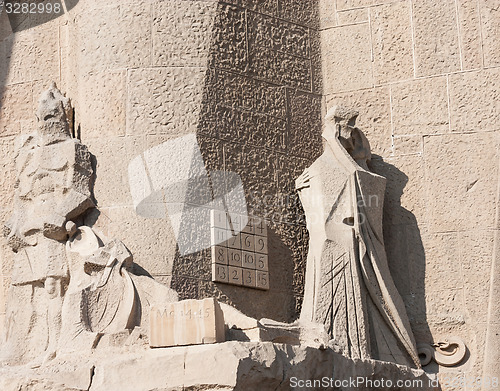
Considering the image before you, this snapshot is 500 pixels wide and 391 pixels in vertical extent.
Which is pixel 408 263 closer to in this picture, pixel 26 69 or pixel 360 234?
pixel 360 234

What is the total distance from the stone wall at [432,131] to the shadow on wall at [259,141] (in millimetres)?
442

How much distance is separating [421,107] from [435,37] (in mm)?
453

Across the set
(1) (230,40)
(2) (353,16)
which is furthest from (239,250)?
(2) (353,16)

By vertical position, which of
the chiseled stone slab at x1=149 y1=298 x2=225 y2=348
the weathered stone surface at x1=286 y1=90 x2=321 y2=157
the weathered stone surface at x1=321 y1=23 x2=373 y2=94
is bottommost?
the chiseled stone slab at x1=149 y1=298 x2=225 y2=348

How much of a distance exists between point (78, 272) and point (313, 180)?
1473 mm

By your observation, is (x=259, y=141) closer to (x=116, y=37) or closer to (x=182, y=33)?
(x=182, y=33)

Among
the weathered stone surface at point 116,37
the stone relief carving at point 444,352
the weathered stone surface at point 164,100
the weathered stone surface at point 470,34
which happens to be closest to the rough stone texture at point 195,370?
the stone relief carving at point 444,352

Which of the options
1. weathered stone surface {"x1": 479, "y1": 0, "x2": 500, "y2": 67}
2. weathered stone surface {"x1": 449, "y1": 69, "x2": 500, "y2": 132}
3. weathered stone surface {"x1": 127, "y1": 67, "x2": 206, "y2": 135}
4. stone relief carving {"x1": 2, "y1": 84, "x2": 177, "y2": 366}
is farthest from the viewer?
weathered stone surface {"x1": 479, "y1": 0, "x2": 500, "y2": 67}

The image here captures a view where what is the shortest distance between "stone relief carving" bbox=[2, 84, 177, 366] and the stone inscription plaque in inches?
19.9

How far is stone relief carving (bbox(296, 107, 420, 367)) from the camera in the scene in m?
6.93

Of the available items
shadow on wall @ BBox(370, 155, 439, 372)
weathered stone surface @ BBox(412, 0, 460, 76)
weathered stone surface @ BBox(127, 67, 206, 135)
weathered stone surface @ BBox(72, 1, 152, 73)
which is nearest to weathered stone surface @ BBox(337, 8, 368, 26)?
weathered stone surface @ BBox(412, 0, 460, 76)

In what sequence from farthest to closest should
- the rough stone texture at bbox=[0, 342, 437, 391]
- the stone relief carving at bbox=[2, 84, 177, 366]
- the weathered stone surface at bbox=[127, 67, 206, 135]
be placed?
the weathered stone surface at bbox=[127, 67, 206, 135] → the stone relief carving at bbox=[2, 84, 177, 366] → the rough stone texture at bbox=[0, 342, 437, 391]

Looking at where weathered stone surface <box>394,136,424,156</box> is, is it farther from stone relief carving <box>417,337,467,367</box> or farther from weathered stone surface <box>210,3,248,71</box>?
stone relief carving <box>417,337,467,367</box>

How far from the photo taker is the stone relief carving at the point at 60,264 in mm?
6520
